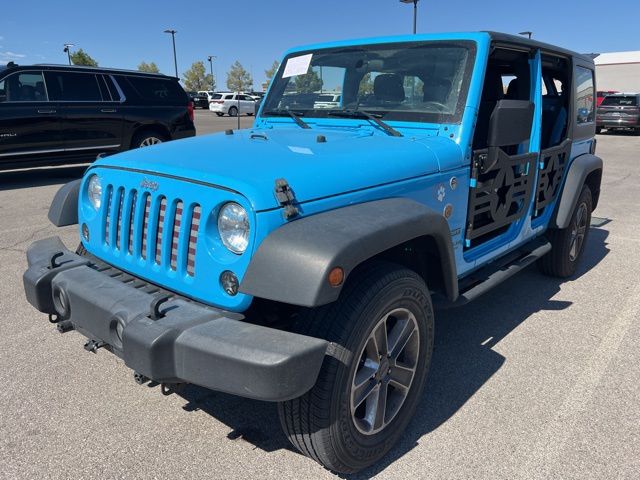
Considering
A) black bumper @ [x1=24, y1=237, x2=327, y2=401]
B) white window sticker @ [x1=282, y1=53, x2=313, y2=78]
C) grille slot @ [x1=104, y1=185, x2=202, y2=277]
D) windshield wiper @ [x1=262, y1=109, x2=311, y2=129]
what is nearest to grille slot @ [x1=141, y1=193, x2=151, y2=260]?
grille slot @ [x1=104, y1=185, x2=202, y2=277]

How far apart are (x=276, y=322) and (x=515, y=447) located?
1.31 m

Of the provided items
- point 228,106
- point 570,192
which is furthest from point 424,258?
point 228,106

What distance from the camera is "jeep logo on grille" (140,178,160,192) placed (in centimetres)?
234

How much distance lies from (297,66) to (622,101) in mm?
21441

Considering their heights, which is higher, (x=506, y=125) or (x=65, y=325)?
(x=506, y=125)

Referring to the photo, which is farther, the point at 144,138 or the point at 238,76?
the point at 238,76

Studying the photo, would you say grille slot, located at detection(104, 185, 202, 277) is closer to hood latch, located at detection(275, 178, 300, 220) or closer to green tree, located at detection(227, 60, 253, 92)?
hood latch, located at detection(275, 178, 300, 220)

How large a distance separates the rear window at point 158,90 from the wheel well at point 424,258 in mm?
8854

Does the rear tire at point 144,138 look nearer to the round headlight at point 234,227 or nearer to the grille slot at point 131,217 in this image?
the grille slot at point 131,217

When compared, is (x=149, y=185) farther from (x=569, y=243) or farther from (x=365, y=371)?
(x=569, y=243)

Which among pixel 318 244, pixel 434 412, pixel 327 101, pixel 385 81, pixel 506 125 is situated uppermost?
pixel 385 81

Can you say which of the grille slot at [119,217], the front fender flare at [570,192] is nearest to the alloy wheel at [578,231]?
the front fender flare at [570,192]

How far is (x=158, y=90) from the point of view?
34.4 ft

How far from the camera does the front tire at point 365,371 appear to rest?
205cm
